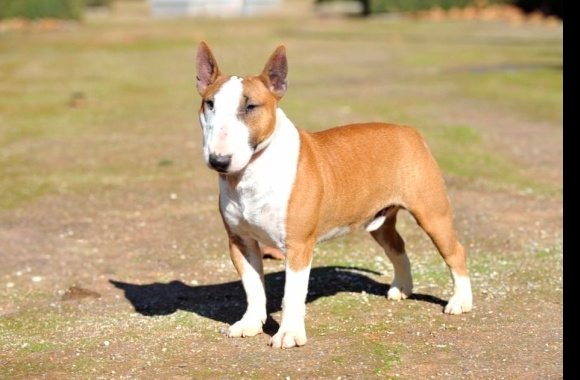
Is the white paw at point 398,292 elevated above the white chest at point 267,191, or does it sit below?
below

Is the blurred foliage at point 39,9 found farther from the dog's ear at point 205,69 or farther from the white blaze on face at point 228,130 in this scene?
the white blaze on face at point 228,130

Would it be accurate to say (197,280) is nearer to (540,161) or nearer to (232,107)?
(232,107)

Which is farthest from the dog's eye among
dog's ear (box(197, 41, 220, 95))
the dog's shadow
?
the dog's shadow

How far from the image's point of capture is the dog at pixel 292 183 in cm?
659

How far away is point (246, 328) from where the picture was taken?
23.5 feet

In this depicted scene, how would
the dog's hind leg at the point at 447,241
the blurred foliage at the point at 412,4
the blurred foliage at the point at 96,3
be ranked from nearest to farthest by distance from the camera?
the dog's hind leg at the point at 447,241, the blurred foliage at the point at 412,4, the blurred foliage at the point at 96,3

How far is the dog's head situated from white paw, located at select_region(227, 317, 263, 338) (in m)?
1.15

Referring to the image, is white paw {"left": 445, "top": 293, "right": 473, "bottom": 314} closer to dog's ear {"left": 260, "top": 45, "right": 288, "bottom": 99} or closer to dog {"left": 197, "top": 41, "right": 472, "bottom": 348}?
dog {"left": 197, "top": 41, "right": 472, "bottom": 348}

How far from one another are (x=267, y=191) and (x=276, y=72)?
0.74 metres

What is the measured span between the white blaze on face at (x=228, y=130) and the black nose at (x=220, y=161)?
0.02 metres

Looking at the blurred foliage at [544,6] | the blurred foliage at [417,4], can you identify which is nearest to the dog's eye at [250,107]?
the blurred foliage at [544,6]

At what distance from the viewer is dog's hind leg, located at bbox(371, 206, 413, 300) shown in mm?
8133

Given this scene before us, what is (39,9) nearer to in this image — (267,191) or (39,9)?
(39,9)

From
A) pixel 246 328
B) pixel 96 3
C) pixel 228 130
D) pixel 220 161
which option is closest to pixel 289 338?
pixel 246 328
